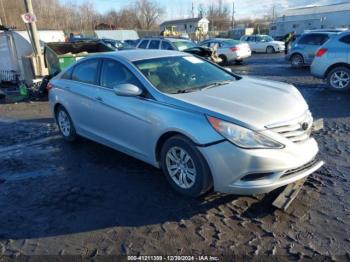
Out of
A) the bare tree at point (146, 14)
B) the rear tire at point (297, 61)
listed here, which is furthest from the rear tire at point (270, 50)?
Answer: the bare tree at point (146, 14)

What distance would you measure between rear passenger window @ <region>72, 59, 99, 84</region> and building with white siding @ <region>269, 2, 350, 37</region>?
42931 millimetres

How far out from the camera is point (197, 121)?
137 inches

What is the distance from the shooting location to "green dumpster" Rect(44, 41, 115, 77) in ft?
35.8

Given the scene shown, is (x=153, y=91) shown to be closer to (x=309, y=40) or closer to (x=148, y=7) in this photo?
(x=309, y=40)

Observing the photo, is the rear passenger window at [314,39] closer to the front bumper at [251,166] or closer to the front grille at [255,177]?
the front bumper at [251,166]

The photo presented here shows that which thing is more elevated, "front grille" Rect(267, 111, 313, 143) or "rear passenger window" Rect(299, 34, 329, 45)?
"rear passenger window" Rect(299, 34, 329, 45)

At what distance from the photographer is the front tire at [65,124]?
5.89m

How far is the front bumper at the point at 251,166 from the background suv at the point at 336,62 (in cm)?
681

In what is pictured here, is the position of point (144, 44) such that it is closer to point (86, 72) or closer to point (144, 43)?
point (144, 43)

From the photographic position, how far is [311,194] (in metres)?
3.78

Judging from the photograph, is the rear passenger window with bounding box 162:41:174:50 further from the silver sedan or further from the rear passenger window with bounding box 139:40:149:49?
the silver sedan

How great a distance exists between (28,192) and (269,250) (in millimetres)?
2954

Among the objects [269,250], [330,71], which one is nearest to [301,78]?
[330,71]

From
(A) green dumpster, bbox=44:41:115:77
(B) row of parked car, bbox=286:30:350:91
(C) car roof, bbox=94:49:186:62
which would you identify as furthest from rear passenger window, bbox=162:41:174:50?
(C) car roof, bbox=94:49:186:62
